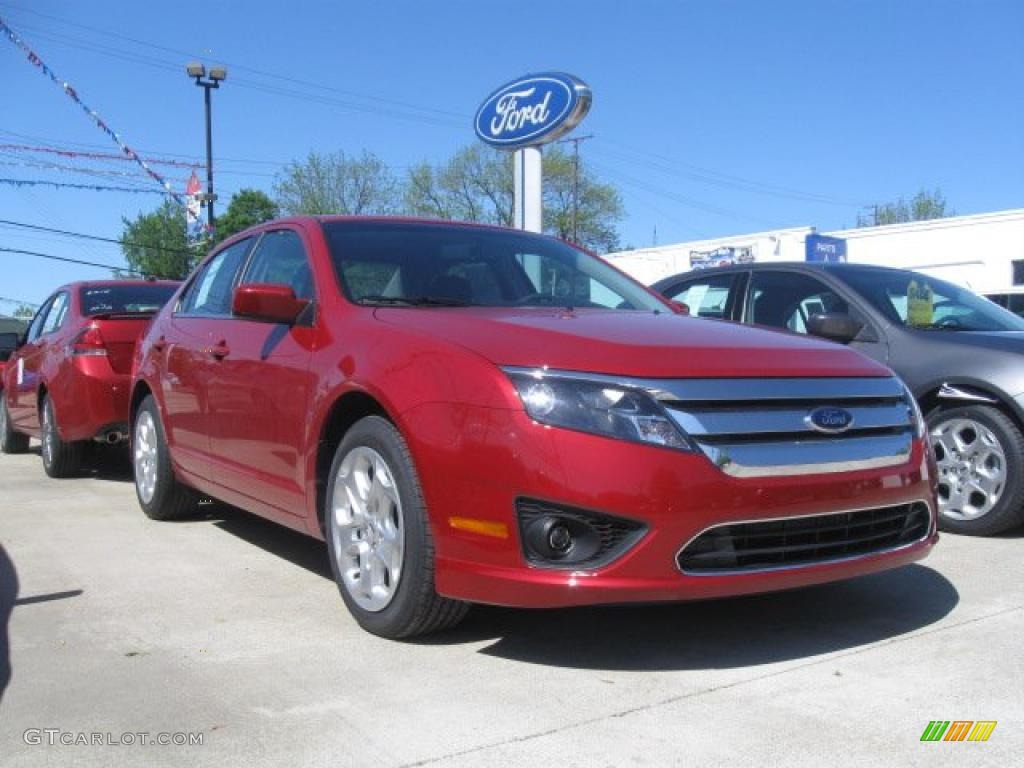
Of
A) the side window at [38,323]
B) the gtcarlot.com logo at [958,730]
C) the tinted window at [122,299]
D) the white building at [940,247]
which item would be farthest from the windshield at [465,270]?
the white building at [940,247]

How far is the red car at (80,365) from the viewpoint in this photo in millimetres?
6996

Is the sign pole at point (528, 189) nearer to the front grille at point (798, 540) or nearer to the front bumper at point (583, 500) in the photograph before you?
the front grille at point (798, 540)

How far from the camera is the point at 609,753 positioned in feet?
8.79

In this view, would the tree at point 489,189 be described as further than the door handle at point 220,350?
Yes

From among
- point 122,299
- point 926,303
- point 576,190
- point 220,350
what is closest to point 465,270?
point 220,350

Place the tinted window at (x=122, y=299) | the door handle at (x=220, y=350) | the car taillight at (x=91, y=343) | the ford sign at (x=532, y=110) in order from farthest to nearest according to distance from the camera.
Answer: the ford sign at (x=532, y=110)
the tinted window at (x=122, y=299)
the car taillight at (x=91, y=343)
the door handle at (x=220, y=350)

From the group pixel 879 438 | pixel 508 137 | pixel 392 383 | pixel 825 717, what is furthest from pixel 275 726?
pixel 508 137

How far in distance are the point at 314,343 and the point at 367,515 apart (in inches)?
31.2

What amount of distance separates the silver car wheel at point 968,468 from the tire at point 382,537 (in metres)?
3.21

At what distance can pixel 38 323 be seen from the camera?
28.6ft

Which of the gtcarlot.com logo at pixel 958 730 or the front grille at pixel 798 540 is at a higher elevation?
the front grille at pixel 798 540

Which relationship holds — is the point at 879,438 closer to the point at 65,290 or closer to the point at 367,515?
the point at 367,515

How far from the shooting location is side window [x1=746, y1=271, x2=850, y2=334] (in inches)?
248

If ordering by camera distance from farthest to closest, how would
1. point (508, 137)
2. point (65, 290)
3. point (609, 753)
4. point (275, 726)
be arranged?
point (508, 137)
point (65, 290)
point (275, 726)
point (609, 753)
